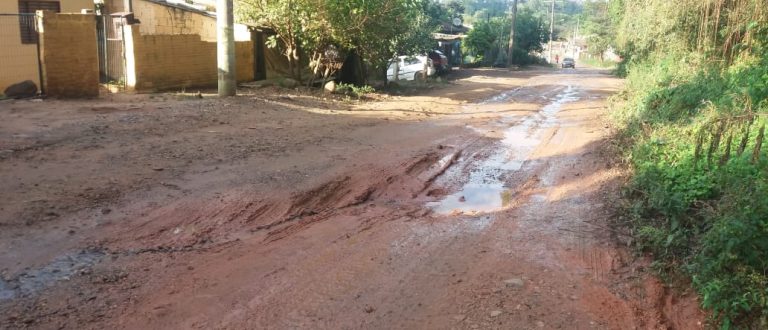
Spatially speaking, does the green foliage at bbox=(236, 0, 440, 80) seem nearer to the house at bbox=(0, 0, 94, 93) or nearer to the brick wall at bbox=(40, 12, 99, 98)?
the brick wall at bbox=(40, 12, 99, 98)

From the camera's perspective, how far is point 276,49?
1881cm

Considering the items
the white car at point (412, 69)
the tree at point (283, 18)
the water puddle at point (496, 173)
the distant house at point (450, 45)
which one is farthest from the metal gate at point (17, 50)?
the distant house at point (450, 45)

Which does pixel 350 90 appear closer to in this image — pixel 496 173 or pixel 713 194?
pixel 496 173

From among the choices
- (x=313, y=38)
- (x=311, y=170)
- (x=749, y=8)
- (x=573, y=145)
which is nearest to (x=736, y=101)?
(x=573, y=145)

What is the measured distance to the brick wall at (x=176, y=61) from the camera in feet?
49.0

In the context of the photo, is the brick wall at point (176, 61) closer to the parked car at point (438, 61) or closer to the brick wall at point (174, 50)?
the brick wall at point (174, 50)

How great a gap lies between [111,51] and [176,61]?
64.1 inches

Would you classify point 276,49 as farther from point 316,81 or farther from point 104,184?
point 104,184

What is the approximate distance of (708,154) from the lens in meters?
5.82

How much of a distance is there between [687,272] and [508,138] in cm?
688

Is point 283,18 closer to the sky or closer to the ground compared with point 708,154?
closer to the sky

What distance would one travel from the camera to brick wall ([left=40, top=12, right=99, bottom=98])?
41.6 ft

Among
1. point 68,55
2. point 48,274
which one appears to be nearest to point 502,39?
point 68,55

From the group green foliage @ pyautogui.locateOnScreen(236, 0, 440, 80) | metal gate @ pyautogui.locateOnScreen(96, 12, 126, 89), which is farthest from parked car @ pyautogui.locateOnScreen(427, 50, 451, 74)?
metal gate @ pyautogui.locateOnScreen(96, 12, 126, 89)
